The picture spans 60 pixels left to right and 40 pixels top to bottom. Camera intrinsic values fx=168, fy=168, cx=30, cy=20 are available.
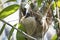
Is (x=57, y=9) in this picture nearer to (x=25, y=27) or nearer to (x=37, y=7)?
(x=37, y=7)

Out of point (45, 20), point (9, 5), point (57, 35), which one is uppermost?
point (9, 5)

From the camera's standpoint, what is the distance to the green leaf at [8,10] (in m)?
0.94

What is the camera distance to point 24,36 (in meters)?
0.98

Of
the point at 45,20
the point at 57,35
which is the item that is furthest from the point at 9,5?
the point at 57,35

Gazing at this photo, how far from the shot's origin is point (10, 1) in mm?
967

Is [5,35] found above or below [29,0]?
below

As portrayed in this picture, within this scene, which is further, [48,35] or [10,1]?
[48,35]

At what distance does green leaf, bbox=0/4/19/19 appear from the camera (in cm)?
94

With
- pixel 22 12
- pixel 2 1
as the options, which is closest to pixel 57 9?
pixel 22 12

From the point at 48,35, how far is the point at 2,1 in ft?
1.22

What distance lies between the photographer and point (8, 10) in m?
0.95

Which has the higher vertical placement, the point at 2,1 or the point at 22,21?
the point at 2,1

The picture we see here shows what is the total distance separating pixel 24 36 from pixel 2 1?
24cm

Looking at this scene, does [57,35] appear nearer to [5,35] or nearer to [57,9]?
[57,9]
